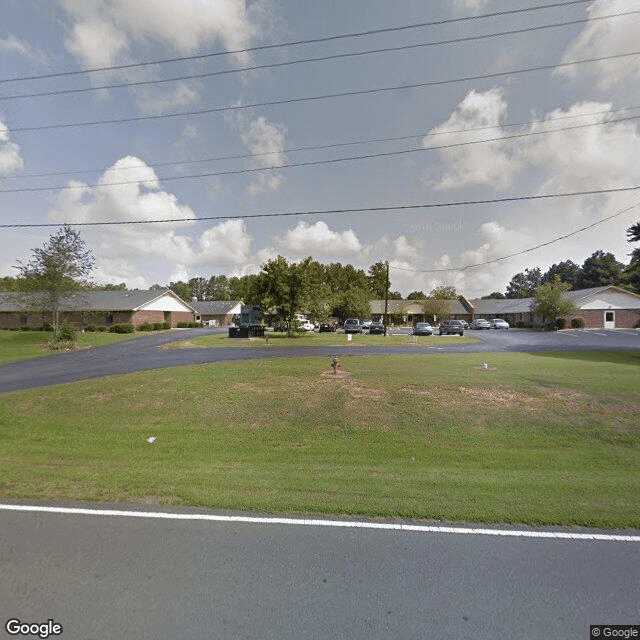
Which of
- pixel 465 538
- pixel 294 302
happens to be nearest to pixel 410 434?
pixel 465 538

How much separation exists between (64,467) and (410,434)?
598cm

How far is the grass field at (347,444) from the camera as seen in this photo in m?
4.22

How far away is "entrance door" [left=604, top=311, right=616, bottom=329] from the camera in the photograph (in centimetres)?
4341

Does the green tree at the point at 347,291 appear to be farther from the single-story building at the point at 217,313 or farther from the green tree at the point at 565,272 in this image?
the green tree at the point at 565,272

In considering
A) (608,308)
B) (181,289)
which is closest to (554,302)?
(608,308)

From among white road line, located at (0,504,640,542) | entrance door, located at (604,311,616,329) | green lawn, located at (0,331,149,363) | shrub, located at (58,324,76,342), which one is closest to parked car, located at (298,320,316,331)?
green lawn, located at (0,331,149,363)

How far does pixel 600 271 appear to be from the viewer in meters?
71.2

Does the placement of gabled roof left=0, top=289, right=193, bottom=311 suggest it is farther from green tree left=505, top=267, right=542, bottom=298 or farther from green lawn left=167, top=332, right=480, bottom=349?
green tree left=505, top=267, right=542, bottom=298

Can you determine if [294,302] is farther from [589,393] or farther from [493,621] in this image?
[493,621]

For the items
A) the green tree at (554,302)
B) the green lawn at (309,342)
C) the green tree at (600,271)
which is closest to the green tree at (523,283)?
the green tree at (600,271)

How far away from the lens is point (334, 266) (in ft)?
253

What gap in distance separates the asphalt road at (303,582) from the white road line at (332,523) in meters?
0.08

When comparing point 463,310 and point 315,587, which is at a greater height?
point 463,310

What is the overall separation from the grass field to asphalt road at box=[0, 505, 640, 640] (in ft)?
1.95
